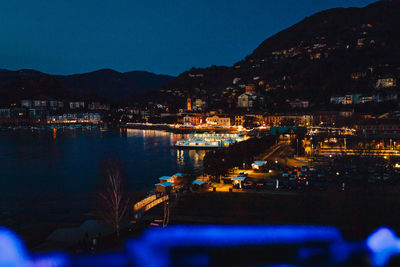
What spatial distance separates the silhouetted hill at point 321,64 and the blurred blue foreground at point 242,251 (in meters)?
33.7

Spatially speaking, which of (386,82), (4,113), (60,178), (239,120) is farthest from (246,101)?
(4,113)

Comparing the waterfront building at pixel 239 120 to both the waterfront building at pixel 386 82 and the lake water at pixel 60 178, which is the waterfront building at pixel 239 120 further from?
the lake water at pixel 60 178

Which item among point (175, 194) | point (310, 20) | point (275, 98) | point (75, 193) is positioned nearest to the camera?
point (175, 194)

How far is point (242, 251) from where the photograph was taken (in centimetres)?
272

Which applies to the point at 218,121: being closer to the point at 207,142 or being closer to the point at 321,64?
the point at 207,142

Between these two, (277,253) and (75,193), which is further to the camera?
(75,193)

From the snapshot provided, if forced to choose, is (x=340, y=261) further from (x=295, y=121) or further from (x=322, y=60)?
(x=322, y=60)

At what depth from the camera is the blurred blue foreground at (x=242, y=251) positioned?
102 inches

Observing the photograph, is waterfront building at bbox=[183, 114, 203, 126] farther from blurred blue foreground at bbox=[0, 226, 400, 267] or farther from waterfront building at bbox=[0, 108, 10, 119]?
waterfront building at bbox=[0, 108, 10, 119]

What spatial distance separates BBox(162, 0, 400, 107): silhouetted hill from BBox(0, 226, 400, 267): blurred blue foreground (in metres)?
33.7

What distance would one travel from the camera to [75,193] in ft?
29.8

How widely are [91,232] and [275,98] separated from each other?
38.8 metres

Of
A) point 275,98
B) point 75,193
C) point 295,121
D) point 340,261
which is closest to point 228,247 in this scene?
point 340,261

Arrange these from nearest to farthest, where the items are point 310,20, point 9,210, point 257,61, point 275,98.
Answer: point 9,210 < point 275,98 < point 257,61 < point 310,20
